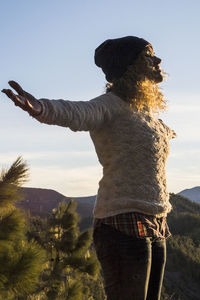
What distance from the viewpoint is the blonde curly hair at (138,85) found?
1.82 metres

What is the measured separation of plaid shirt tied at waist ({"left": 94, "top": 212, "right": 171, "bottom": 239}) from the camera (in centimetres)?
156

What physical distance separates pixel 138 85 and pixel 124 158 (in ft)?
1.28

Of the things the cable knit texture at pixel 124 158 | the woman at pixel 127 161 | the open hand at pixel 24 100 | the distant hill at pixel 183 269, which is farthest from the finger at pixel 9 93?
the distant hill at pixel 183 269

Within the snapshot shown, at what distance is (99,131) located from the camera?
5.70 ft

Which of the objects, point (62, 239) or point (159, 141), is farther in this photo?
point (62, 239)

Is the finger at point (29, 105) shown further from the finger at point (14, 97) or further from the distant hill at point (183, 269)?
the distant hill at point (183, 269)

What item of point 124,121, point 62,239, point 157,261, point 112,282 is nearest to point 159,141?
point 124,121

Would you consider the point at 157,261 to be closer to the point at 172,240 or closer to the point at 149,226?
the point at 149,226

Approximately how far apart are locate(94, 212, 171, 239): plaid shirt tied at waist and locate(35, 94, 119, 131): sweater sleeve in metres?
0.39

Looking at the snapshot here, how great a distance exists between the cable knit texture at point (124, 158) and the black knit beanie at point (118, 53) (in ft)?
0.57

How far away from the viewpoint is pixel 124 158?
167 cm

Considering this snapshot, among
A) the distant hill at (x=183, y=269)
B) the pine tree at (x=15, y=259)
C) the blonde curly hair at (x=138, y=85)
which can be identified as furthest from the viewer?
the distant hill at (x=183, y=269)

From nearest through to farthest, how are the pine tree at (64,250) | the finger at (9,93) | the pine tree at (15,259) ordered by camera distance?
the finger at (9,93), the pine tree at (15,259), the pine tree at (64,250)

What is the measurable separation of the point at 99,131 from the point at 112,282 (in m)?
0.64
